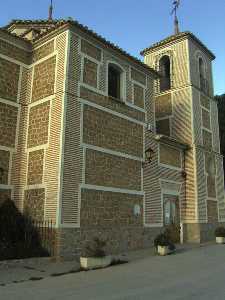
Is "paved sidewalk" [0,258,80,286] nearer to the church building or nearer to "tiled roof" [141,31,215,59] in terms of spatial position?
the church building

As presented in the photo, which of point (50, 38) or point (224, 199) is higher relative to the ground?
point (50, 38)

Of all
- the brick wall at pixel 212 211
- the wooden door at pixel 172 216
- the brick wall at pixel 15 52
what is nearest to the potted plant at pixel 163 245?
the wooden door at pixel 172 216

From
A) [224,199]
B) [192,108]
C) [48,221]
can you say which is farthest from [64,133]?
[224,199]

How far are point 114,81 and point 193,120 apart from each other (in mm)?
6016

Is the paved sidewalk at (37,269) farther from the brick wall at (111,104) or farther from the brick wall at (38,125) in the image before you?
the brick wall at (111,104)

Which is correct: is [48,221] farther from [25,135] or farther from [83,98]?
[83,98]

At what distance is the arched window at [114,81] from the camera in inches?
596

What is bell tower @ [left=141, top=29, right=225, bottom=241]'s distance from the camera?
1828 centimetres

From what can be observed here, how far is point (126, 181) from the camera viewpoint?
47.3 feet

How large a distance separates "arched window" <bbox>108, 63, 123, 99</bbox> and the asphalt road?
7.21m

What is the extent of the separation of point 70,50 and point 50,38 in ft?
4.23

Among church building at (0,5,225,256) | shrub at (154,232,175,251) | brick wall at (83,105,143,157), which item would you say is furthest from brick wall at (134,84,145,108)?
shrub at (154,232,175,251)

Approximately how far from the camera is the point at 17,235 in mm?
11664

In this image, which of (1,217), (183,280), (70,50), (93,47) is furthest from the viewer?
(93,47)
